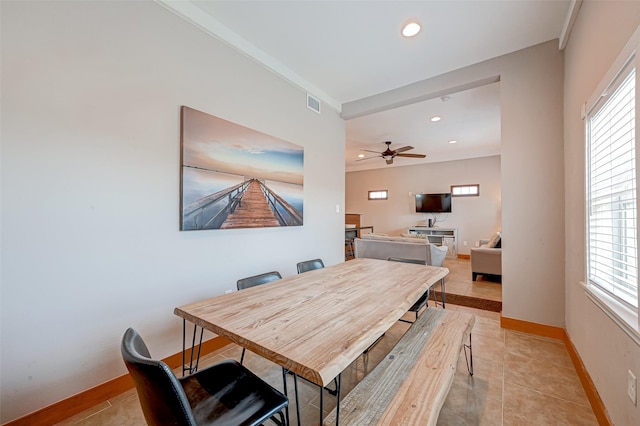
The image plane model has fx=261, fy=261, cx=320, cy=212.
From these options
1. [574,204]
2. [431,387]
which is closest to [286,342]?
[431,387]

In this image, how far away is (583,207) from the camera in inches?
76.8

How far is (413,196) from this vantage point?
8.08 metres

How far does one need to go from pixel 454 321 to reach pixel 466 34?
8.12ft

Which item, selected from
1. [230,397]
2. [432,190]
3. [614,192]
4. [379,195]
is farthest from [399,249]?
[379,195]

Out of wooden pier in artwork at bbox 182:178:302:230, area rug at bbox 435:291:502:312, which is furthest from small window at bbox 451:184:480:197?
wooden pier in artwork at bbox 182:178:302:230

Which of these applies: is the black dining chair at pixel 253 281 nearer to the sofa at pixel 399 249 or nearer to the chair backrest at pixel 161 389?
the chair backrest at pixel 161 389

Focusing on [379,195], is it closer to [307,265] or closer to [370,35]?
[370,35]

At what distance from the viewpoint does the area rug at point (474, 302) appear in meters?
3.32

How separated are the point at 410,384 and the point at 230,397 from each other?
2.53 ft

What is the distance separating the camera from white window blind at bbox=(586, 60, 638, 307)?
1.28 metres

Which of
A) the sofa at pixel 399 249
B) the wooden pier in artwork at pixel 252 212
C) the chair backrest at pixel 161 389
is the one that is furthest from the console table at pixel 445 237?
the chair backrest at pixel 161 389

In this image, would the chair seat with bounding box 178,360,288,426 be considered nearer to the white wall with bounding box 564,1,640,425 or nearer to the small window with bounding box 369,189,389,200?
the white wall with bounding box 564,1,640,425

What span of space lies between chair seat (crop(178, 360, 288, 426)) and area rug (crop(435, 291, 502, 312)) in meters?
3.17

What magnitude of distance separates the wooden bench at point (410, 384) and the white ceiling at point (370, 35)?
8.01 feet
